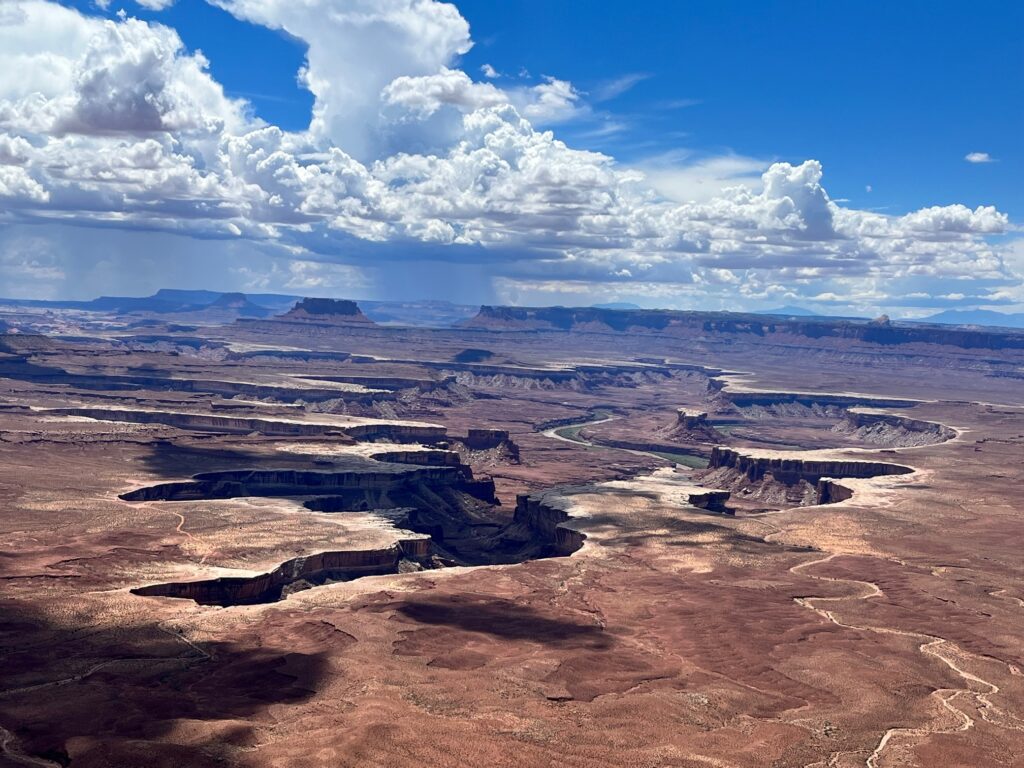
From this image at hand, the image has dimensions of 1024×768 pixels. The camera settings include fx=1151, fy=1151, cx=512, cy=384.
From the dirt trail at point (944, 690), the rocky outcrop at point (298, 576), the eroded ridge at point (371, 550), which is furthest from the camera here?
the eroded ridge at point (371, 550)

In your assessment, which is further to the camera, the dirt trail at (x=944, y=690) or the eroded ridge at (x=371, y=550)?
the eroded ridge at (x=371, y=550)

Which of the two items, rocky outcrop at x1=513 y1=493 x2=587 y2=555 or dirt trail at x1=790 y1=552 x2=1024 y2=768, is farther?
rocky outcrop at x1=513 y1=493 x2=587 y2=555

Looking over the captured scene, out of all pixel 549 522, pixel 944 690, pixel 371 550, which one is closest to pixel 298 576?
pixel 371 550

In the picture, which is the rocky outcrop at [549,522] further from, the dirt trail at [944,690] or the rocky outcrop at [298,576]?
the dirt trail at [944,690]

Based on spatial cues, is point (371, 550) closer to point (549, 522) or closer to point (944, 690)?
point (549, 522)

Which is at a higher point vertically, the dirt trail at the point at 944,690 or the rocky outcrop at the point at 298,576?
the dirt trail at the point at 944,690

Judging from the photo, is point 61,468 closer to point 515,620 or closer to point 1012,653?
point 515,620

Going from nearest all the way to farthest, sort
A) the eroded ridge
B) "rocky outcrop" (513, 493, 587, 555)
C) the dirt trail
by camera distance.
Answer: the dirt trail
the eroded ridge
"rocky outcrop" (513, 493, 587, 555)

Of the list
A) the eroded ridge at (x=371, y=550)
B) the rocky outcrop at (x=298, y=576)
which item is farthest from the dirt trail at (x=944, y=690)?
the rocky outcrop at (x=298, y=576)

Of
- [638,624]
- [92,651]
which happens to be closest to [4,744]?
[92,651]

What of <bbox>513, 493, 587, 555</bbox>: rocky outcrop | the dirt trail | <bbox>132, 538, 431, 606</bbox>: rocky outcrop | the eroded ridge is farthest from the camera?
<bbox>513, 493, 587, 555</bbox>: rocky outcrop

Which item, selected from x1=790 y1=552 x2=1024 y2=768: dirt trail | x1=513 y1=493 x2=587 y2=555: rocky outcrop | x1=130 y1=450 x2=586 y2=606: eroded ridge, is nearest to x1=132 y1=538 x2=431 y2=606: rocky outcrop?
x1=130 y1=450 x2=586 y2=606: eroded ridge

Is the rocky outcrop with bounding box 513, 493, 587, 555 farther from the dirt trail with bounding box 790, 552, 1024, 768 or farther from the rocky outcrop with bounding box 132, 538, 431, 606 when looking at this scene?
the dirt trail with bounding box 790, 552, 1024, 768
